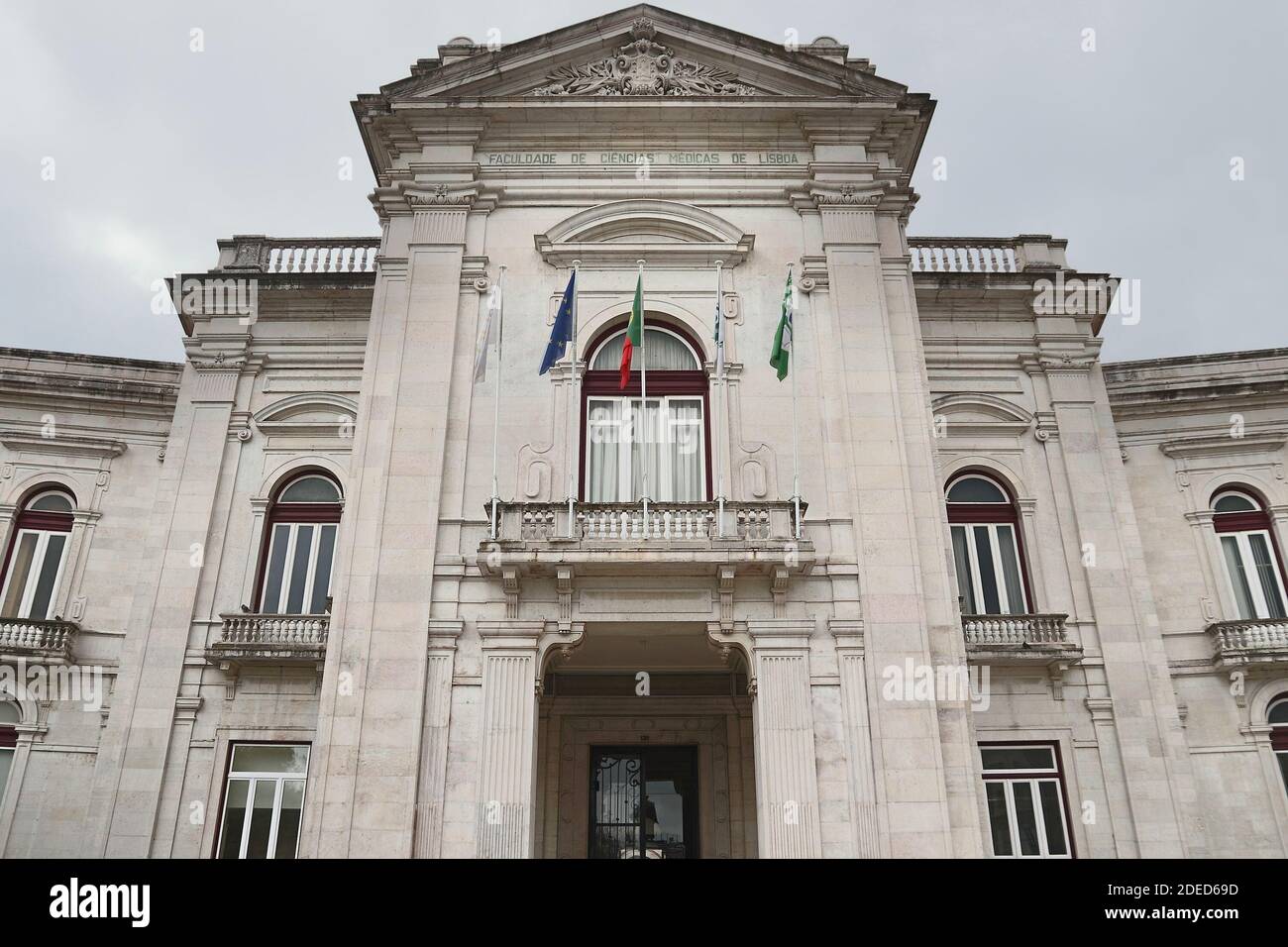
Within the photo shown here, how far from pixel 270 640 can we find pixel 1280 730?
1824cm

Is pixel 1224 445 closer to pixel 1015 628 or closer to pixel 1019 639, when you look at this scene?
pixel 1015 628

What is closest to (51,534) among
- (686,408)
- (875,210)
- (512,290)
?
(512,290)

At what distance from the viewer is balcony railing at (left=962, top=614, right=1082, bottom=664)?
17734mm

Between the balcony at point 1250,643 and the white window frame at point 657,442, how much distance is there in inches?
409

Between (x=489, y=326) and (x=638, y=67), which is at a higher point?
(x=638, y=67)

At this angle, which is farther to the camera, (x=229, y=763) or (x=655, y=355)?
(x=655, y=355)

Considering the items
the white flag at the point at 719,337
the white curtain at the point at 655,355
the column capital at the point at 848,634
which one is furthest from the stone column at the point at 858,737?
the white curtain at the point at 655,355

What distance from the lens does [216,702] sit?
57.8ft

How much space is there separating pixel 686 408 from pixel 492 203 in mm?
5225

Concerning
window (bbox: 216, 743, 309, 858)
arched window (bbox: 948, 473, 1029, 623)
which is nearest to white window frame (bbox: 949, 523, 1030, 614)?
arched window (bbox: 948, 473, 1029, 623)

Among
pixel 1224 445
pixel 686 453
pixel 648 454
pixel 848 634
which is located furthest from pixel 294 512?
pixel 1224 445

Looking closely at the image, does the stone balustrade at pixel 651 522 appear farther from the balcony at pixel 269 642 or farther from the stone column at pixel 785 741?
the balcony at pixel 269 642

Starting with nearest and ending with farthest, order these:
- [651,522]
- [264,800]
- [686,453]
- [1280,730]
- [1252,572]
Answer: [651,522], [686,453], [264,800], [1280,730], [1252,572]

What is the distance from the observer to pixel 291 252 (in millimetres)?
22000
